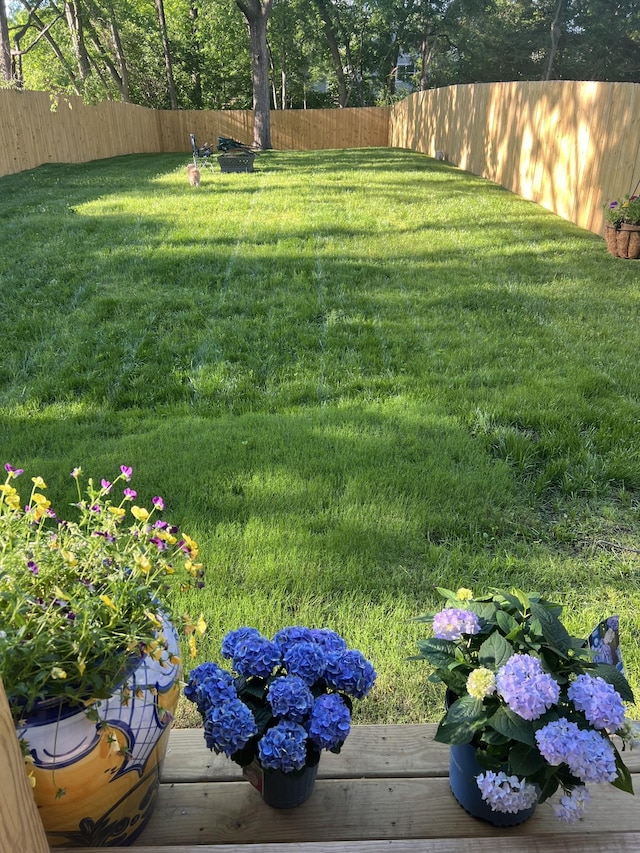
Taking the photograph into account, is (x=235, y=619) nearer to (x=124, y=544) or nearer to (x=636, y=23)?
(x=124, y=544)

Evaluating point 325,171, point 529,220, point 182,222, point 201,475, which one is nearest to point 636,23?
point 325,171

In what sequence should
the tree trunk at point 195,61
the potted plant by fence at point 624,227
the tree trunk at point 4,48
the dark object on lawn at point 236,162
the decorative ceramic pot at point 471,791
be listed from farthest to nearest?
1. the tree trunk at point 195,61
2. the tree trunk at point 4,48
3. the dark object on lawn at point 236,162
4. the potted plant by fence at point 624,227
5. the decorative ceramic pot at point 471,791

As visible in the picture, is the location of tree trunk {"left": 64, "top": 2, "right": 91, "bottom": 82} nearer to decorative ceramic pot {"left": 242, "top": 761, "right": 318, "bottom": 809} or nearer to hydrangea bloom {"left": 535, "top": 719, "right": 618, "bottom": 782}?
decorative ceramic pot {"left": 242, "top": 761, "right": 318, "bottom": 809}

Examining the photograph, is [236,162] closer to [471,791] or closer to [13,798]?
[471,791]

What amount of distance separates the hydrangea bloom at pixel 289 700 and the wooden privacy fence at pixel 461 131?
6.95 meters

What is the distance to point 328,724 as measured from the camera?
1234 mm

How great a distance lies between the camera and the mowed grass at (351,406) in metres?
2.30

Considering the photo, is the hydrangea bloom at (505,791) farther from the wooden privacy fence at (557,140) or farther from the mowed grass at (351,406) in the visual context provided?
the wooden privacy fence at (557,140)

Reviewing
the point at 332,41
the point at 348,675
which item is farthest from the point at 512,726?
the point at 332,41

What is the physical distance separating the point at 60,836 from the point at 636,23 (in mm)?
34307

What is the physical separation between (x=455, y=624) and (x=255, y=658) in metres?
0.43

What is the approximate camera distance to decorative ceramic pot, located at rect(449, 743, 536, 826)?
1248 millimetres

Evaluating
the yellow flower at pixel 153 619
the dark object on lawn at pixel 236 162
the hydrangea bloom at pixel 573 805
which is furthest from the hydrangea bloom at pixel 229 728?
the dark object on lawn at pixel 236 162

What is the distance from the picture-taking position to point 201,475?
290 centimetres
